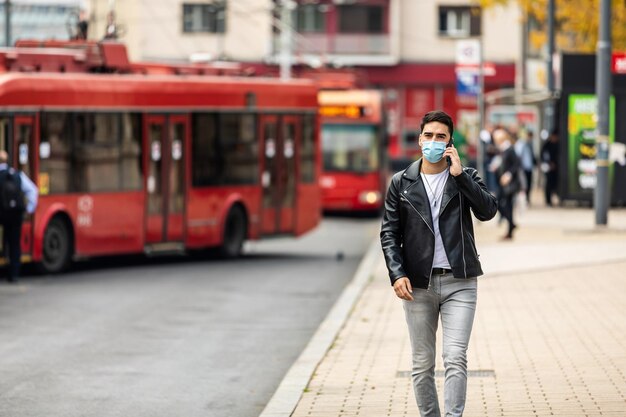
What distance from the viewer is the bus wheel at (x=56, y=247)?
22.0 m

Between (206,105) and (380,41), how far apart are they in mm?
49567

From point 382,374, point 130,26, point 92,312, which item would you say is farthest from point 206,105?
point 130,26

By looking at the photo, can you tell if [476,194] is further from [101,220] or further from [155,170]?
[155,170]

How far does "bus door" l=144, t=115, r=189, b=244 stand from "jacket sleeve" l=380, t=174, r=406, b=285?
15.6 meters

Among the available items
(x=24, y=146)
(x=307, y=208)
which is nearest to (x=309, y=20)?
(x=307, y=208)

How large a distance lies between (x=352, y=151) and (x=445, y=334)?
99.7 ft

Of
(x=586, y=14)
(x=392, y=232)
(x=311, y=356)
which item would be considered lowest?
(x=311, y=356)

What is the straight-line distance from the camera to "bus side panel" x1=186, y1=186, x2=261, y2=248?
81.4ft

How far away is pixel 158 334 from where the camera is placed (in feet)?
49.5

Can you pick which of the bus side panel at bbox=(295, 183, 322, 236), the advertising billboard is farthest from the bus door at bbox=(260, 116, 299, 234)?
the advertising billboard

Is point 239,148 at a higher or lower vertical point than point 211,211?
higher

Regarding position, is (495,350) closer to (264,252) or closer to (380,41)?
(264,252)

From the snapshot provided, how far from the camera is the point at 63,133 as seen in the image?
2236 centimetres

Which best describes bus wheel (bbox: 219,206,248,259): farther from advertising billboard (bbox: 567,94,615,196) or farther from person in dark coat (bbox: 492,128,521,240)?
advertising billboard (bbox: 567,94,615,196)
